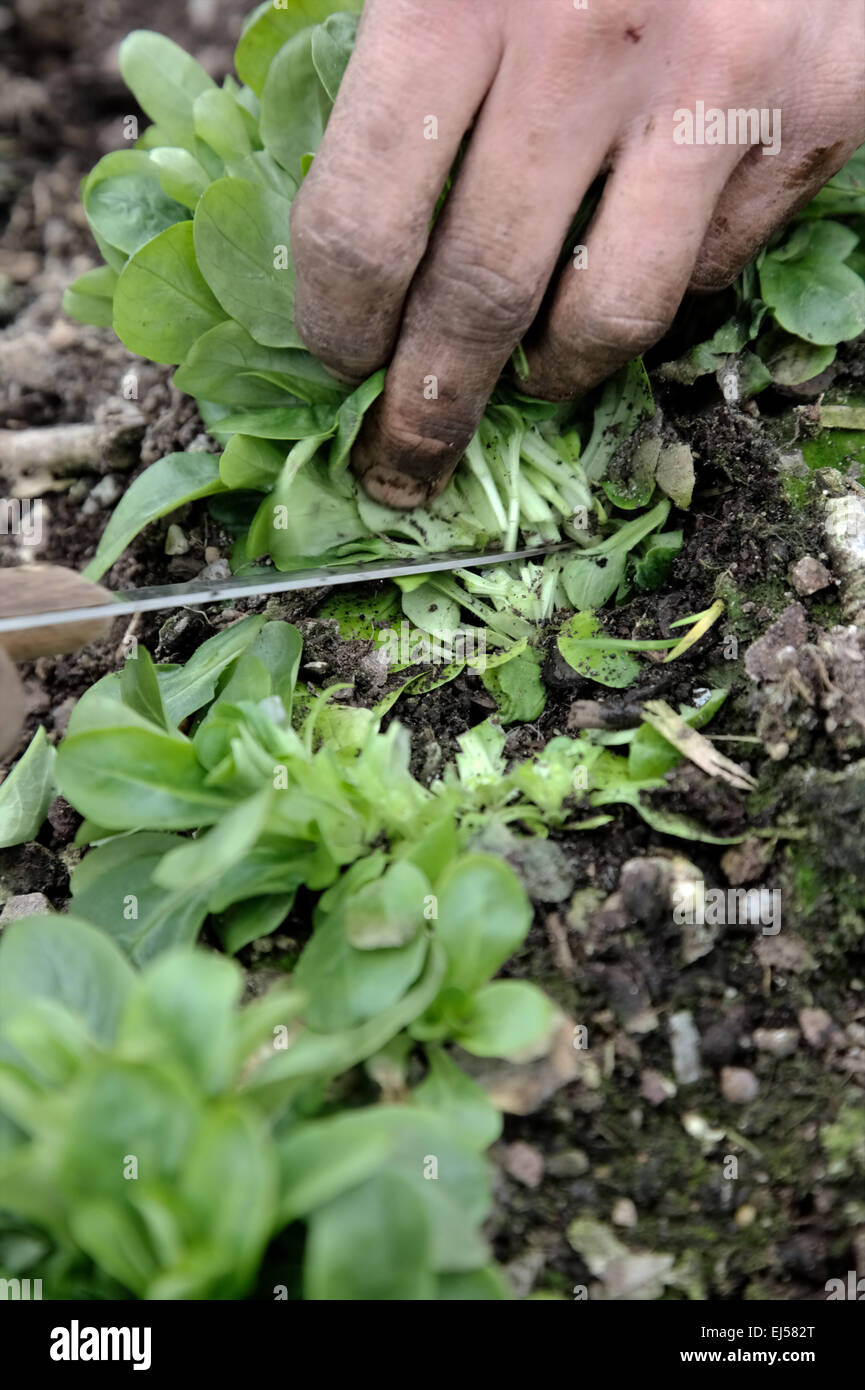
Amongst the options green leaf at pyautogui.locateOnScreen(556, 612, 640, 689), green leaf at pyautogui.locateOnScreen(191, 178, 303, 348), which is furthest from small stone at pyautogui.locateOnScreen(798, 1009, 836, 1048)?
green leaf at pyautogui.locateOnScreen(191, 178, 303, 348)

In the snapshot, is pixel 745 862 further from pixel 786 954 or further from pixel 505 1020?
pixel 505 1020

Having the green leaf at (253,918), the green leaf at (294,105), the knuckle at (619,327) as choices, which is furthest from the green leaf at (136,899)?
the green leaf at (294,105)

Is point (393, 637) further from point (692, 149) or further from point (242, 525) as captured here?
point (692, 149)

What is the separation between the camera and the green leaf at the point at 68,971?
995mm

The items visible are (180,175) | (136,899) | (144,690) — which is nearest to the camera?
(136,899)

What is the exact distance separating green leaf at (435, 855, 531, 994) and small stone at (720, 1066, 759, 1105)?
1.07ft

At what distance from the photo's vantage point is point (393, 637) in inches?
62.1

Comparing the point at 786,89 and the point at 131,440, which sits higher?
the point at 786,89

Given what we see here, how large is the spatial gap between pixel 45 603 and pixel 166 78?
1067 millimetres

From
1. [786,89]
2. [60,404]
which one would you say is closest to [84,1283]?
[786,89]

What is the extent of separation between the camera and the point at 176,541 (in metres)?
1.81

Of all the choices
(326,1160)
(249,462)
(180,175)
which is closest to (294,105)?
(180,175)

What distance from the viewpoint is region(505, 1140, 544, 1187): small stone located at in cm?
105
